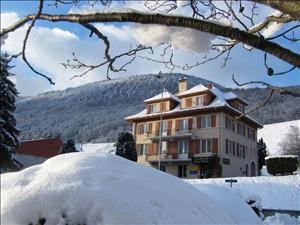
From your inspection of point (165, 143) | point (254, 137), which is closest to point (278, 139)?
point (254, 137)

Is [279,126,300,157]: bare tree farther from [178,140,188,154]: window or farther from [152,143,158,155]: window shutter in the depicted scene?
[152,143,158,155]: window shutter

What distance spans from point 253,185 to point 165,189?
19.9m

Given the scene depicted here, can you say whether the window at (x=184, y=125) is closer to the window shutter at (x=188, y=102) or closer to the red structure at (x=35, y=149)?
the window shutter at (x=188, y=102)

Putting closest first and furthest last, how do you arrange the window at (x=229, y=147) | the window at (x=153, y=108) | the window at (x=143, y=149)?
the window at (x=229, y=147), the window at (x=153, y=108), the window at (x=143, y=149)

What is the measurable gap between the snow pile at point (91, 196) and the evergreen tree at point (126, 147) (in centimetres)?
3278

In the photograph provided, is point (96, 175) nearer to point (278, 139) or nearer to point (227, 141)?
point (227, 141)

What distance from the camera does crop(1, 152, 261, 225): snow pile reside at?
308 centimetres

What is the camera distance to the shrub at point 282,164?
29920 millimetres

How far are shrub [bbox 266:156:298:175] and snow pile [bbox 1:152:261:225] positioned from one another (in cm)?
2771

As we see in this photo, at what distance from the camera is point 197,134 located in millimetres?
40000

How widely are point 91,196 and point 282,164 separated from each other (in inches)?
1141

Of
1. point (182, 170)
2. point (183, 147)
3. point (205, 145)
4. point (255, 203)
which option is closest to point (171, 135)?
point (183, 147)

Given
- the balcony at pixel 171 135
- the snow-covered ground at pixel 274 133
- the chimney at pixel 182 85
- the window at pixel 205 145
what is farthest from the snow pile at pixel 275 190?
the snow-covered ground at pixel 274 133

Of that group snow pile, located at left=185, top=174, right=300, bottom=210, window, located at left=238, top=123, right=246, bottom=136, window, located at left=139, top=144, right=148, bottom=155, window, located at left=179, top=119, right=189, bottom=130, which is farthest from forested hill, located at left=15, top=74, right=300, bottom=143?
snow pile, located at left=185, top=174, right=300, bottom=210
